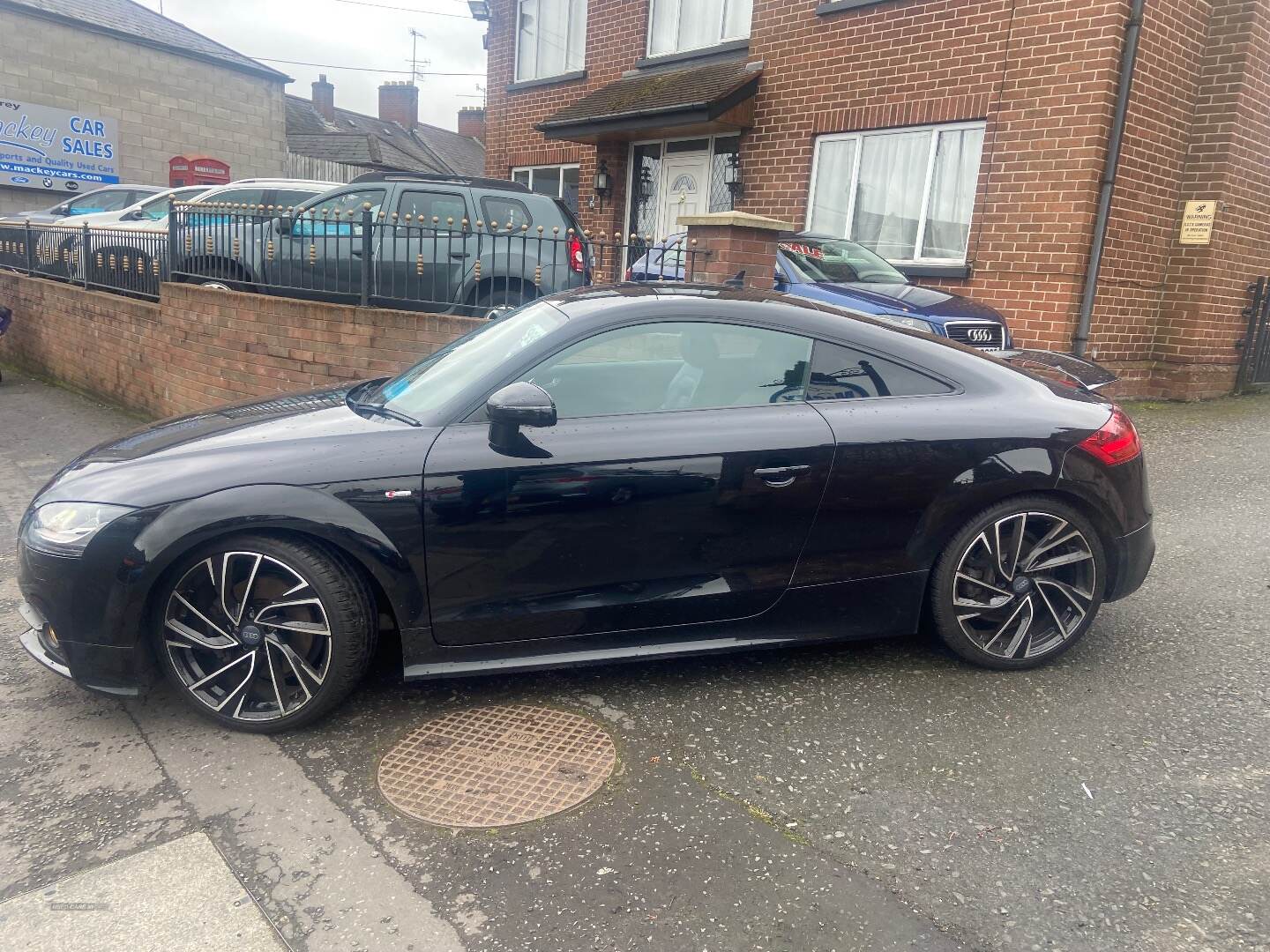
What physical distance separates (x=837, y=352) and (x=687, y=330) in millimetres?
580

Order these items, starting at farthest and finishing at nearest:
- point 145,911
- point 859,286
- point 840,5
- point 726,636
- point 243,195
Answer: point 243,195
point 840,5
point 859,286
point 726,636
point 145,911

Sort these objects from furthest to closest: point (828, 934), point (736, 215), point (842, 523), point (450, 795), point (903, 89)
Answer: point (903, 89) → point (736, 215) → point (842, 523) → point (450, 795) → point (828, 934)

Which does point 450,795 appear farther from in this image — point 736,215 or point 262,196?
point 262,196

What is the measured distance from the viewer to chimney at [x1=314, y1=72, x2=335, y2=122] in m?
36.0

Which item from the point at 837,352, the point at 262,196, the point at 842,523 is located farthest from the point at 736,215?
the point at 262,196

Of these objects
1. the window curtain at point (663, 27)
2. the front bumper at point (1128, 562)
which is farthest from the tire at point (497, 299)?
the window curtain at point (663, 27)

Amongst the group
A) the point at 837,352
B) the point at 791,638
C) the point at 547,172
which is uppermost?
the point at 547,172

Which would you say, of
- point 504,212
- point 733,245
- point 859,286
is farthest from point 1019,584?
point 504,212

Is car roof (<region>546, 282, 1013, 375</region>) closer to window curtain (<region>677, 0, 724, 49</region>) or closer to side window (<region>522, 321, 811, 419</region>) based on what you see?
side window (<region>522, 321, 811, 419</region>)

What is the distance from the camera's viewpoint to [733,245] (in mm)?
6602

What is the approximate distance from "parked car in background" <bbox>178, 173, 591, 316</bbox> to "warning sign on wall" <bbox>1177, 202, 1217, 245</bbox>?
21.6ft

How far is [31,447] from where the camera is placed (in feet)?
25.6

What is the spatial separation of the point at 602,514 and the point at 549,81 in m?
13.5

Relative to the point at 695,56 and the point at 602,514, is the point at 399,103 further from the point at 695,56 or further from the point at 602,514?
the point at 602,514
